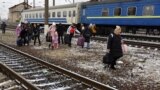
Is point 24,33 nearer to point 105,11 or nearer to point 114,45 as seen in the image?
point 105,11

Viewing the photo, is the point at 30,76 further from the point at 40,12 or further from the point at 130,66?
the point at 40,12

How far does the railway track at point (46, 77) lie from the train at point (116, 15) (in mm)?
12473

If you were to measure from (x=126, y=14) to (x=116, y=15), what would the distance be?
121 cm

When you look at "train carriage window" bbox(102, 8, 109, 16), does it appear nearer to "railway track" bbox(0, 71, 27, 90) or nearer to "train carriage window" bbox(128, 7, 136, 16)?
"train carriage window" bbox(128, 7, 136, 16)

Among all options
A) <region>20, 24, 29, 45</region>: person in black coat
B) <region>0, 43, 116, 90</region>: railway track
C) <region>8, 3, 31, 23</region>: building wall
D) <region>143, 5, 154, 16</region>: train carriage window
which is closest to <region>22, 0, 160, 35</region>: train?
<region>143, 5, 154, 16</region>: train carriage window

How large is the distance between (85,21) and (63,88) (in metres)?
23.4

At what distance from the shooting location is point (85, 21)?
1257 inches

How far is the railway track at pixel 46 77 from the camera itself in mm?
8883

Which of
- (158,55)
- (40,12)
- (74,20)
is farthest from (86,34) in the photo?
(40,12)

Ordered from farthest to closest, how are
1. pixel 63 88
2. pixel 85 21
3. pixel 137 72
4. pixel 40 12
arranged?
1. pixel 40 12
2. pixel 85 21
3. pixel 137 72
4. pixel 63 88

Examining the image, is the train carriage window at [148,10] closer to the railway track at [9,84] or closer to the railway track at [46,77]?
the railway track at [46,77]

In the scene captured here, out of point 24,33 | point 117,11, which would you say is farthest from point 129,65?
point 117,11

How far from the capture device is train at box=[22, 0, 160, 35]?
24.0 metres

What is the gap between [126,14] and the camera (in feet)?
85.7
